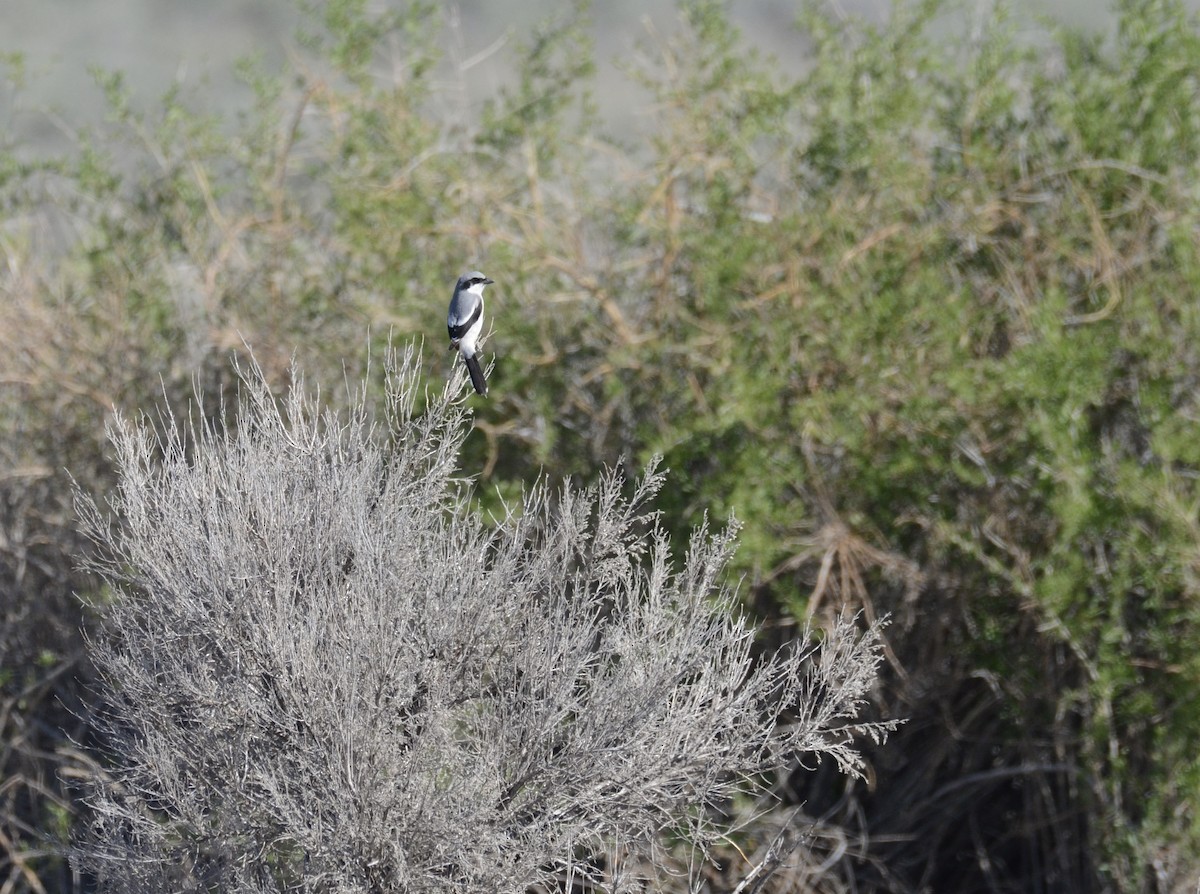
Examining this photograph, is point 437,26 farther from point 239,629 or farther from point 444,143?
point 239,629

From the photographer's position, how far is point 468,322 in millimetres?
5438

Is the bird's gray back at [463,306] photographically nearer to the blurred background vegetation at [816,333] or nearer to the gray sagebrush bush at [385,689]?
the gray sagebrush bush at [385,689]

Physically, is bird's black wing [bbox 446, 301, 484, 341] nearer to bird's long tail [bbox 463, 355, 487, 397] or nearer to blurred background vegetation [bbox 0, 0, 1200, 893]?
bird's long tail [bbox 463, 355, 487, 397]

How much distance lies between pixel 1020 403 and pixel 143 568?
433 cm

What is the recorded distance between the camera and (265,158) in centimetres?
953

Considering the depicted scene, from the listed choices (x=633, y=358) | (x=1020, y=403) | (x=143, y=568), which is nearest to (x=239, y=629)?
(x=143, y=568)

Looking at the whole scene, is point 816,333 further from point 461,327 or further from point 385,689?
point 385,689

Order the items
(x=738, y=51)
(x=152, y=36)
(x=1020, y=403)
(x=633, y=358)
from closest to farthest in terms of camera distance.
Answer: (x=1020, y=403) → (x=633, y=358) → (x=738, y=51) → (x=152, y=36)

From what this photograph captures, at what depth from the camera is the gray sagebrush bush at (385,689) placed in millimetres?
4777

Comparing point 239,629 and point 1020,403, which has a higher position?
point 239,629

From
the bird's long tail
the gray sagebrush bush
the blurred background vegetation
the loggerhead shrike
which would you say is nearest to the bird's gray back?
the loggerhead shrike

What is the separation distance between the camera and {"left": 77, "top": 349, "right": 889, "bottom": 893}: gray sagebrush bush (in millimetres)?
4777

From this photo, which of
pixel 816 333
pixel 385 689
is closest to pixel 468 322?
pixel 385 689

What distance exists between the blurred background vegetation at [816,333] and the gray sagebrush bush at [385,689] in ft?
6.85
